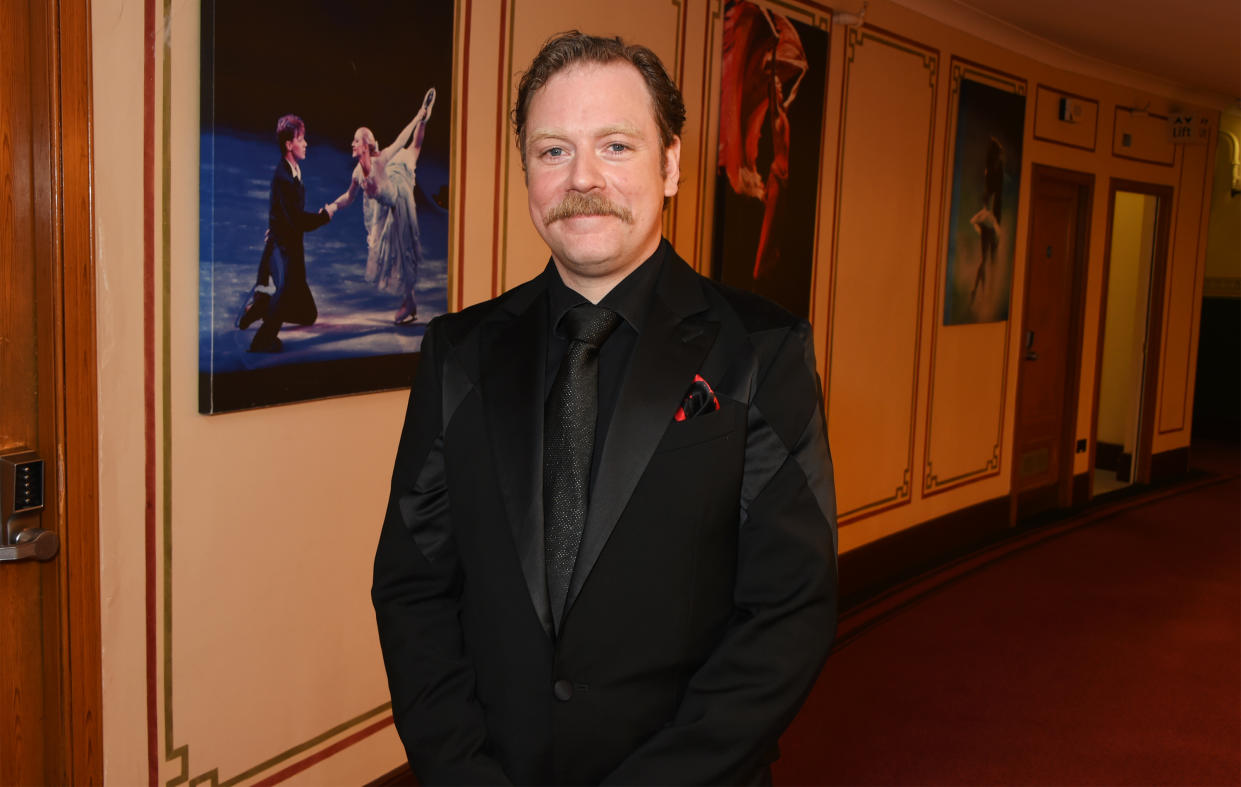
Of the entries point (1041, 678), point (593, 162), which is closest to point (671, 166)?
point (593, 162)

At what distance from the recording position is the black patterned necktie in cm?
134

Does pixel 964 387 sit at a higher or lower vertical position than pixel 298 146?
lower

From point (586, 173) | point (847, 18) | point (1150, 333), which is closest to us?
point (586, 173)

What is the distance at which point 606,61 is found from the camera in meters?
1.29

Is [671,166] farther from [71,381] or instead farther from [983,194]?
[983,194]

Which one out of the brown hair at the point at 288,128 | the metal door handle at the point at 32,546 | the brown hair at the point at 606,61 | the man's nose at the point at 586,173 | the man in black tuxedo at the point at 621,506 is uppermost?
the brown hair at the point at 288,128

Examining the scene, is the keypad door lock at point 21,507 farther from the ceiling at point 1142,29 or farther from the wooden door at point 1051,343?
the wooden door at point 1051,343

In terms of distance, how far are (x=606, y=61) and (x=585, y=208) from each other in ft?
0.59

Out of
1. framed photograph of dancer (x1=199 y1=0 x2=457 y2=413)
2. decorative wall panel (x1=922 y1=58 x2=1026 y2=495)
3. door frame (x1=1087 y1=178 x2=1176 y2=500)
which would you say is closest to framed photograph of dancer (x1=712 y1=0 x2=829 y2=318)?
decorative wall panel (x1=922 y1=58 x2=1026 y2=495)

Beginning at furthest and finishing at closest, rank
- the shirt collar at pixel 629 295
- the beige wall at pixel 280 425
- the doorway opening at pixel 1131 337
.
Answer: the doorway opening at pixel 1131 337 → the beige wall at pixel 280 425 → the shirt collar at pixel 629 295

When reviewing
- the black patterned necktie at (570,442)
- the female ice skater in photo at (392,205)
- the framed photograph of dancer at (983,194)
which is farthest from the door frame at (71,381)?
the framed photograph of dancer at (983,194)

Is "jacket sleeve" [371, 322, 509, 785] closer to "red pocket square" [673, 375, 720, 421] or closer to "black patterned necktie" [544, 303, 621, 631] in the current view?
"black patterned necktie" [544, 303, 621, 631]

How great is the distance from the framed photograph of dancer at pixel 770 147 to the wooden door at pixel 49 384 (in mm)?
2388

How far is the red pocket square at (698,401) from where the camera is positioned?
1.34m
